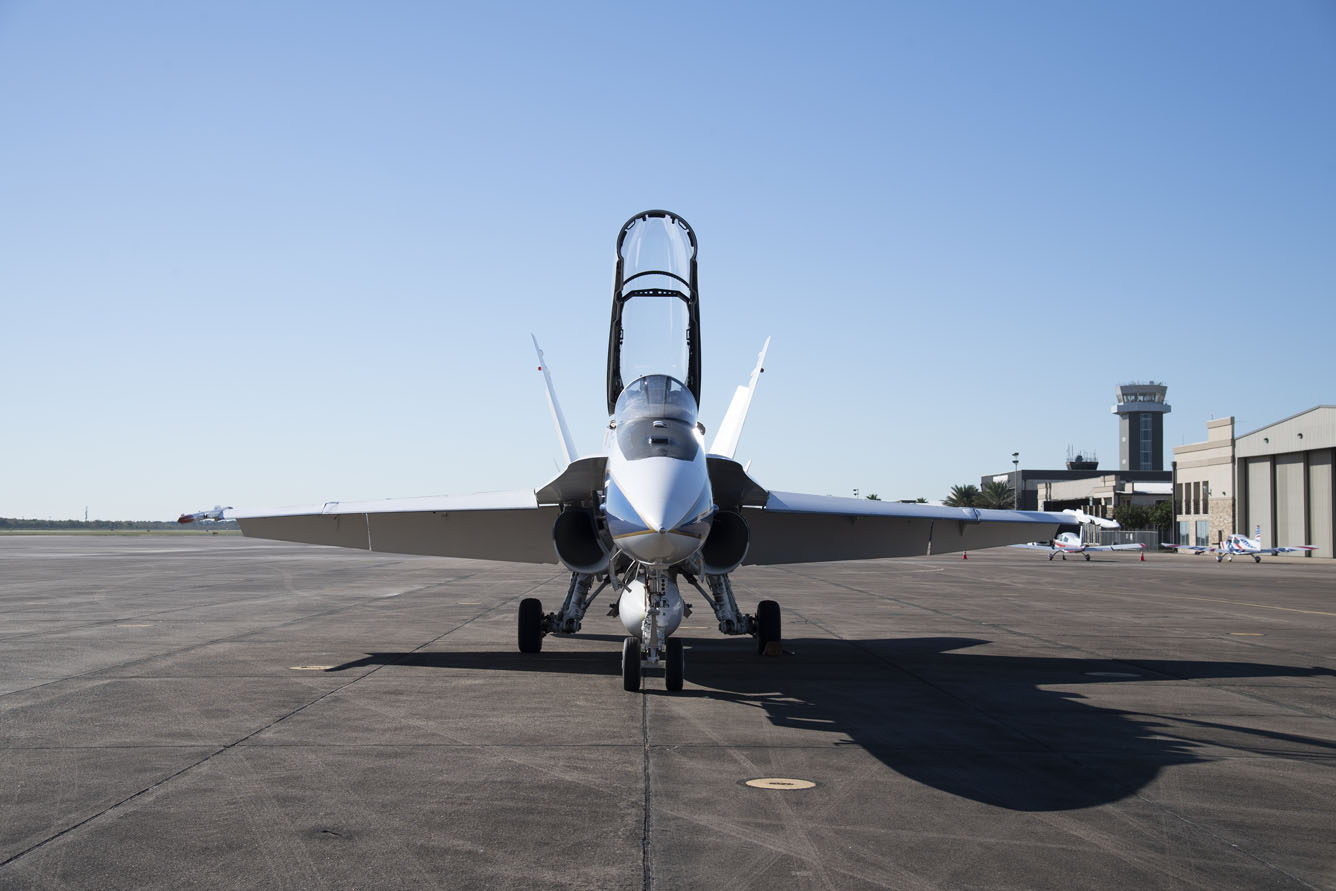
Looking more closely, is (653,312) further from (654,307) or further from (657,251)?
(657,251)

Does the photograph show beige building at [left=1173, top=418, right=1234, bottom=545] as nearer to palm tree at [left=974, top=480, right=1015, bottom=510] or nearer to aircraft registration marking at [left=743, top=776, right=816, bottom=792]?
palm tree at [left=974, top=480, right=1015, bottom=510]

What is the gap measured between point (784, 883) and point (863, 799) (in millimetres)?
1675

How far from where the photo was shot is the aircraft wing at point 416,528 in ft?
46.3

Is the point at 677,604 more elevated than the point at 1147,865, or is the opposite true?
the point at 677,604

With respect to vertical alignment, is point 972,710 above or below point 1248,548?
above

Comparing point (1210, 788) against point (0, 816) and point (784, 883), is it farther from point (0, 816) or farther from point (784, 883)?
point (0, 816)

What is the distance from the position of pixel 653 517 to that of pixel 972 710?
3.58 meters

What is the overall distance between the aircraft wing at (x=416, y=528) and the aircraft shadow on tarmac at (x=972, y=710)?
179 centimetres

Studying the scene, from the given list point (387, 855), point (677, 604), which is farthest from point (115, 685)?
point (387, 855)

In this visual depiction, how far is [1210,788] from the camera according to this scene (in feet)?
22.2

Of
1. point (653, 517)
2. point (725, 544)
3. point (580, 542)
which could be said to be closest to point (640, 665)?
point (725, 544)

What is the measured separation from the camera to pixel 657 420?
10.1m

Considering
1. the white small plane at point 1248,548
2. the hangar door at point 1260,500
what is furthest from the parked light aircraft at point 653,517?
the hangar door at point 1260,500

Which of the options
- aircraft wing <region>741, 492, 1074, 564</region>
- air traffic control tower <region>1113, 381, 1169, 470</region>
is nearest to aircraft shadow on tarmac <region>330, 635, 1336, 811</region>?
aircraft wing <region>741, 492, 1074, 564</region>
